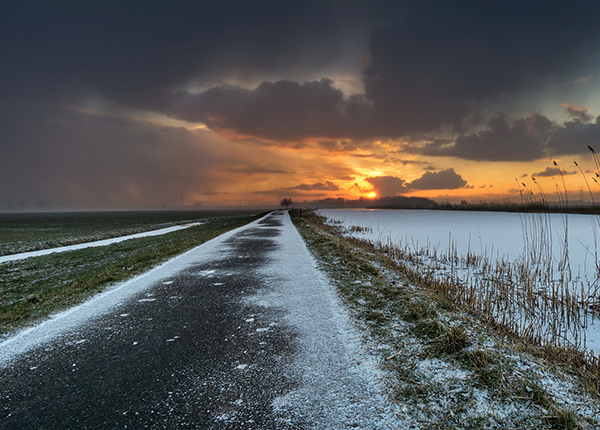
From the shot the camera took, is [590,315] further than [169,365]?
Yes

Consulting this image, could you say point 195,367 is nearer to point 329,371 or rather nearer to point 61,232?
point 329,371

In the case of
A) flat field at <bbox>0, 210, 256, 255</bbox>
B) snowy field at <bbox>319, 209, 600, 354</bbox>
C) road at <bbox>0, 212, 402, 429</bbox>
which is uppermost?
road at <bbox>0, 212, 402, 429</bbox>

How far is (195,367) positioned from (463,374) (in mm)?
3106

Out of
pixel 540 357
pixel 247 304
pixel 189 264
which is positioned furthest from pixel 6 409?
pixel 189 264

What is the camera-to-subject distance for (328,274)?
8352mm

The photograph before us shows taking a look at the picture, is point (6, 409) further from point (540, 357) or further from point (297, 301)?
point (540, 357)

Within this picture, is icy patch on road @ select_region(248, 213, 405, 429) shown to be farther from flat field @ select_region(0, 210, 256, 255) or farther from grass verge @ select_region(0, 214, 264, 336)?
flat field @ select_region(0, 210, 256, 255)

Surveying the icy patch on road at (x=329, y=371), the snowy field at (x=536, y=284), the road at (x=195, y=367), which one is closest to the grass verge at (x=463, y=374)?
the icy patch on road at (x=329, y=371)

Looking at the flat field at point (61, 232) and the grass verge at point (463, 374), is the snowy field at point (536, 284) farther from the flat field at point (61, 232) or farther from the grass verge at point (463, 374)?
the flat field at point (61, 232)

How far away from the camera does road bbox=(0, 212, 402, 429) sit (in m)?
2.75

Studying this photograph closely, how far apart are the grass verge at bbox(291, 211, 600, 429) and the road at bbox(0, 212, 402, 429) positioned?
14.2 inches

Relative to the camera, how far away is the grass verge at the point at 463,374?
104 inches

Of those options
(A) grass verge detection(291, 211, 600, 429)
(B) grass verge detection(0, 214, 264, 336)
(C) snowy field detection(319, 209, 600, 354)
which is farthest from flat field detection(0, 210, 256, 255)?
(C) snowy field detection(319, 209, 600, 354)

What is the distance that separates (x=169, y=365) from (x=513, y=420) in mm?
3636
